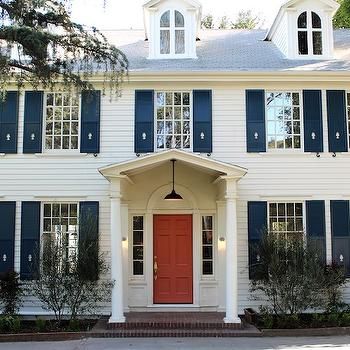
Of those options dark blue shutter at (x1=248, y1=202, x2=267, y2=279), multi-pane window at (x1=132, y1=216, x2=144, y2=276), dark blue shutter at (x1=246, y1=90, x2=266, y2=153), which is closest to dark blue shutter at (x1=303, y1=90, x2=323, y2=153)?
dark blue shutter at (x1=246, y1=90, x2=266, y2=153)

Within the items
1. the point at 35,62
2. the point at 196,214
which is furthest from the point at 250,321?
the point at 35,62

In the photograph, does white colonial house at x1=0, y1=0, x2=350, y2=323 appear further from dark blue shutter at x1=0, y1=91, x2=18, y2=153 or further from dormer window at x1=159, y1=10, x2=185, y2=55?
dormer window at x1=159, y1=10, x2=185, y2=55

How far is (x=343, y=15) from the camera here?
19625 mm

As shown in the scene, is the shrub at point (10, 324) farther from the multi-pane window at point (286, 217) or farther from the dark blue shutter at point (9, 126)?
the multi-pane window at point (286, 217)

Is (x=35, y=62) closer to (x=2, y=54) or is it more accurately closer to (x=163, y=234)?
(x=2, y=54)

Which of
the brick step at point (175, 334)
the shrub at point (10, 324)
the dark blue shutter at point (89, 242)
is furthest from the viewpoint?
the dark blue shutter at point (89, 242)

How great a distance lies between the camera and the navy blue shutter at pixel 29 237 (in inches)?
449

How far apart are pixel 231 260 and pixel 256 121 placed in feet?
11.4

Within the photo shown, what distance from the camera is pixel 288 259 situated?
10680 mm

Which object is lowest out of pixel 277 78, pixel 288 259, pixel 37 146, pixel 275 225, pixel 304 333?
pixel 304 333

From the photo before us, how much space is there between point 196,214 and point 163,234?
90 centimetres

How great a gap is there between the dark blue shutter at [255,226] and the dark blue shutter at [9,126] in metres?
5.61

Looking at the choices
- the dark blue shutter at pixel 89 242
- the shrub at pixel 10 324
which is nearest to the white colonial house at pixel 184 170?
Result: the dark blue shutter at pixel 89 242

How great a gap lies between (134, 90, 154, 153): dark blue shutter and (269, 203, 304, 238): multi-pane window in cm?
317
